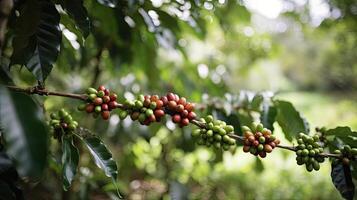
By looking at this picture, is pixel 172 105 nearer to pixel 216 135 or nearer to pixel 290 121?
pixel 216 135

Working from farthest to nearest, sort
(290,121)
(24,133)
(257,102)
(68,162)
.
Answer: (257,102), (290,121), (68,162), (24,133)

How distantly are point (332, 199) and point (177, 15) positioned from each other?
2021mm

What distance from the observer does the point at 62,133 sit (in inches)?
32.9

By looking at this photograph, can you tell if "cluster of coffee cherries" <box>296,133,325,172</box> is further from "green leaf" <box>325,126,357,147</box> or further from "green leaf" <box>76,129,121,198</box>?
"green leaf" <box>76,129,121,198</box>

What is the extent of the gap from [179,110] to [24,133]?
378 mm

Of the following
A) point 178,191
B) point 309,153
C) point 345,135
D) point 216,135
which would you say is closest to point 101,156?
point 216,135

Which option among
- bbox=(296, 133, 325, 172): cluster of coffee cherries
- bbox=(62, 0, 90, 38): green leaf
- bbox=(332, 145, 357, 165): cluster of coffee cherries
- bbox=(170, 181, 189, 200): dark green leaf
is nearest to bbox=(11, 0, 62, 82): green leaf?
bbox=(62, 0, 90, 38): green leaf

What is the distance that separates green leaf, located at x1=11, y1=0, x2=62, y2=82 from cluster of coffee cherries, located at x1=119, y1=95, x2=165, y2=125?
0.20 meters

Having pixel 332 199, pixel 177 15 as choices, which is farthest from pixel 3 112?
pixel 332 199

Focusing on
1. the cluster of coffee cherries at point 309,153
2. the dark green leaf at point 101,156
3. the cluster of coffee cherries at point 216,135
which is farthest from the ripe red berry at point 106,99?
the cluster of coffee cherries at point 309,153

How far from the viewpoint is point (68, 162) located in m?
0.77

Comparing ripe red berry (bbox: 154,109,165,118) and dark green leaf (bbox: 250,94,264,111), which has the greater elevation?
dark green leaf (bbox: 250,94,264,111)

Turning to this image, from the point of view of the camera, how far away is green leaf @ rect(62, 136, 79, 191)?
0.75m

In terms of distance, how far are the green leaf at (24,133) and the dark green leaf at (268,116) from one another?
691mm
